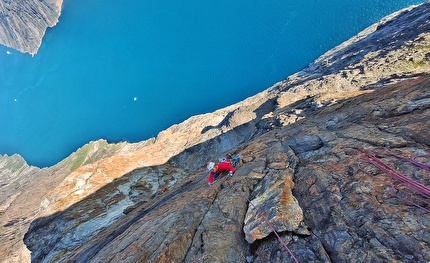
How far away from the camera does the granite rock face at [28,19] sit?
170 meters

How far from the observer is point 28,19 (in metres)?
178

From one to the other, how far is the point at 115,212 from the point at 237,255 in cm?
2568

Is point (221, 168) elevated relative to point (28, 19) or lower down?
lower down

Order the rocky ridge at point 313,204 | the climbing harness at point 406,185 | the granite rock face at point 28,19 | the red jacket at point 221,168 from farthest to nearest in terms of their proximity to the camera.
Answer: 1. the granite rock face at point 28,19
2. the red jacket at point 221,168
3. the climbing harness at point 406,185
4. the rocky ridge at point 313,204

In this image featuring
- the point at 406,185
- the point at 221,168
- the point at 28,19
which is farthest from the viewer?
the point at 28,19

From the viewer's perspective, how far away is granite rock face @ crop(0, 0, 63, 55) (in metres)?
170

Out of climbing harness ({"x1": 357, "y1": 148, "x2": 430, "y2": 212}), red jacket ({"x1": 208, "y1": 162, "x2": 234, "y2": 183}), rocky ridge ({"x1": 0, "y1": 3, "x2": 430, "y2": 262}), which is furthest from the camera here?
red jacket ({"x1": 208, "y1": 162, "x2": 234, "y2": 183})

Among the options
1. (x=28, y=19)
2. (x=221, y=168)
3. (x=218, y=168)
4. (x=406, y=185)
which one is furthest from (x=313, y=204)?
(x=28, y=19)

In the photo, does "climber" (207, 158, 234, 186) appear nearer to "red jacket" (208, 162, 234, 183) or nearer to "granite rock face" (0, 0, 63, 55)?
"red jacket" (208, 162, 234, 183)

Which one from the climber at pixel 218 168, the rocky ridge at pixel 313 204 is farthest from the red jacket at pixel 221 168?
the rocky ridge at pixel 313 204

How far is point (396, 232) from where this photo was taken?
6.11 metres

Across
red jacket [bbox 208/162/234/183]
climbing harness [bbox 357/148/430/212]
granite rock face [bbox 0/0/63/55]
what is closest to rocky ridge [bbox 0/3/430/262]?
climbing harness [bbox 357/148/430/212]

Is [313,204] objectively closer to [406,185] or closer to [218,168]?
[406,185]

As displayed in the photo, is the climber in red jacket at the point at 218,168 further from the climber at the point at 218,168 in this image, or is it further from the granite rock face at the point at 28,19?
the granite rock face at the point at 28,19
